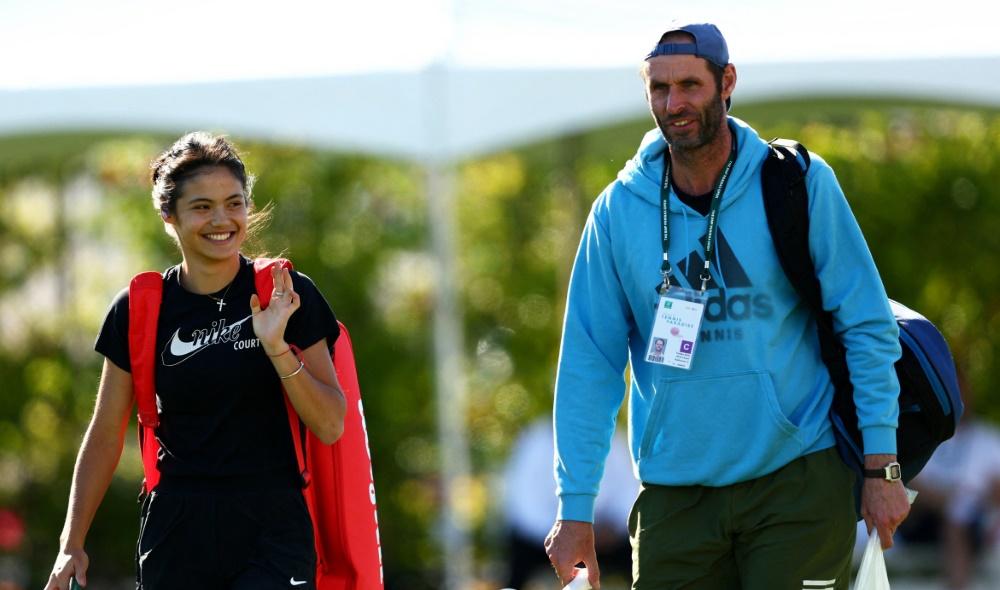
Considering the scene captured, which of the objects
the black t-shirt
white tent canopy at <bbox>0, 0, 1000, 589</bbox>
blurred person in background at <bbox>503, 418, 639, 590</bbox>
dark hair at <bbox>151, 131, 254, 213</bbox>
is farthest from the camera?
blurred person in background at <bbox>503, 418, 639, 590</bbox>

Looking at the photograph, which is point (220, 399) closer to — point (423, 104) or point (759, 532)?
point (759, 532)

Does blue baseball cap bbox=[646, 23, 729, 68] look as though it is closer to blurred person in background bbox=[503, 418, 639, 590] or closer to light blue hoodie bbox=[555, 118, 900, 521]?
light blue hoodie bbox=[555, 118, 900, 521]

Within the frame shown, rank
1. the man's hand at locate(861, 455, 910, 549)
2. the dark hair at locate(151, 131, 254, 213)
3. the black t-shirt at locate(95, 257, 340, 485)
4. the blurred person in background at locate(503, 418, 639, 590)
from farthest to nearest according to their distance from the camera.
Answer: the blurred person in background at locate(503, 418, 639, 590), the dark hair at locate(151, 131, 254, 213), the black t-shirt at locate(95, 257, 340, 485), the man's hand at locate(861, 455, 910, 549)

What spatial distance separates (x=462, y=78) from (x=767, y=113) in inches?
67.0

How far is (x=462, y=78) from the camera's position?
23.4ft

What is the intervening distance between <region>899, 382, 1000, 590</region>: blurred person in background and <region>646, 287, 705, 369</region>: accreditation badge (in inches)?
194

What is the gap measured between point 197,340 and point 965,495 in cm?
573

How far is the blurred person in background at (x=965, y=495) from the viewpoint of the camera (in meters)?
8.05

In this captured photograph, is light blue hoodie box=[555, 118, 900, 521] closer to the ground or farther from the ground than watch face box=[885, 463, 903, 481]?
farther from the ground

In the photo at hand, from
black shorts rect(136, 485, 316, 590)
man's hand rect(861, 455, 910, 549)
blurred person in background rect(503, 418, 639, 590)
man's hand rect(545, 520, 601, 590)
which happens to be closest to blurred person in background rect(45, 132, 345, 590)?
black shorts rect(136, 485, 316, 590)

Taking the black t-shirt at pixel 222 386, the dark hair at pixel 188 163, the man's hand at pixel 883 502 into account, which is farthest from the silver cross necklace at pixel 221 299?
the man's hand at pixel 883 502

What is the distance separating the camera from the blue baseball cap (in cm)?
357

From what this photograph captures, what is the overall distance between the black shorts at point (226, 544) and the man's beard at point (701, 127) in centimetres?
128

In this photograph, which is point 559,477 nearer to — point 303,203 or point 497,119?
point 497,119
